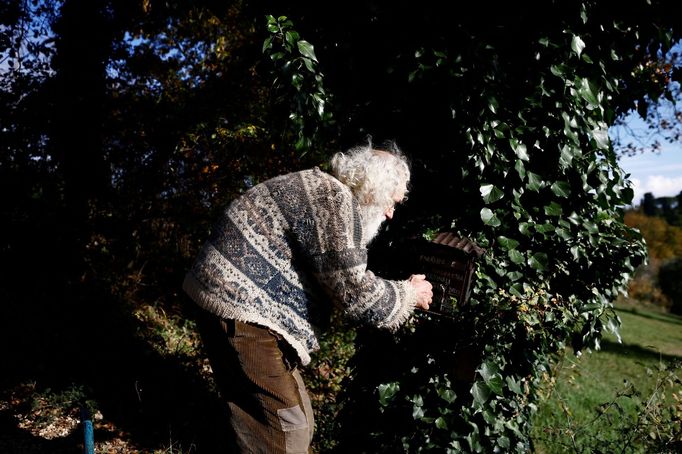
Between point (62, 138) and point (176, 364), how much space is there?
3.47 metres

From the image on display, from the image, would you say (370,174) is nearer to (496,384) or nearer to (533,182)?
(533,182)

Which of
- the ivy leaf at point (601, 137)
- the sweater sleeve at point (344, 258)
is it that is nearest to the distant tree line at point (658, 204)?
the ivy leaf at point (601, 137)

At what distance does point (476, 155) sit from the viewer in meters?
2.46

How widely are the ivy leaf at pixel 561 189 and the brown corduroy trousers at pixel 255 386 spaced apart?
1614mm

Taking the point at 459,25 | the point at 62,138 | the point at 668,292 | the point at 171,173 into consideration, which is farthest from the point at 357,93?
the point at 668,292

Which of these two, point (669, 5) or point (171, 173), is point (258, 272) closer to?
point (669, 5)

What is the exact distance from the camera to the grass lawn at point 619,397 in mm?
2656

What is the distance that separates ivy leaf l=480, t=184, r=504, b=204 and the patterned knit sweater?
73 centimetres

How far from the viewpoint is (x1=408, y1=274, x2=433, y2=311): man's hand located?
2195mm

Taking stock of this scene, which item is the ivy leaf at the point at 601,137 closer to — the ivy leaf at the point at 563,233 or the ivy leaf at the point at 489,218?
the ivy leaf at the point at 563,233

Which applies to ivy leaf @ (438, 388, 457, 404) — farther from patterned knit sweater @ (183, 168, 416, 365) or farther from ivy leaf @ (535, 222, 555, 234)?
ivy leaf @ (535, 222, 555, 234)

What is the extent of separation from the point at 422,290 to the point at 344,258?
0.47m

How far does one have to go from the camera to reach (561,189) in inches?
100

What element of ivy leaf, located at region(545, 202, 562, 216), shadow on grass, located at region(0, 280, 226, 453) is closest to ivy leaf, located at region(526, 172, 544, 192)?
ivy leaf, located at region(545, 202, 562, 216)
